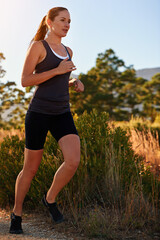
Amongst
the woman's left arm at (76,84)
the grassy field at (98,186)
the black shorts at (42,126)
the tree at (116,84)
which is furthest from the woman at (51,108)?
the tree at (116,84)

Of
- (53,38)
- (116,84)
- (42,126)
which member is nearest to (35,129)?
(42,126)

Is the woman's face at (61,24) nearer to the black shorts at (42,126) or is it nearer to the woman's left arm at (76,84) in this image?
the woman's left arm at (76,84)

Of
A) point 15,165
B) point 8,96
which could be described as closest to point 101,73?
point 8,96

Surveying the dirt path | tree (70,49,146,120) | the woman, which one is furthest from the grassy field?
tree (70,49,146,120)

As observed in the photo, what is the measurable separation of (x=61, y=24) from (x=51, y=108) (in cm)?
85

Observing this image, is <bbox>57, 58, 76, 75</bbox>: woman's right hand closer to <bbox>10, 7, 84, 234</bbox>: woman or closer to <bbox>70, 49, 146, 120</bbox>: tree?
<bbox>10, 7, 84, 234</bbox>: woman

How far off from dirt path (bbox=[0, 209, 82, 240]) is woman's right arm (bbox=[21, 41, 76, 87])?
1484 millimetres

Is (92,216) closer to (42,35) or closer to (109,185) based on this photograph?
(109,185)

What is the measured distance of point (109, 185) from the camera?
11.8ft

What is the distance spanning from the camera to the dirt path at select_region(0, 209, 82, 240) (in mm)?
2861

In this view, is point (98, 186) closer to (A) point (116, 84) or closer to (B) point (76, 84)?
(B) point (76, 84)

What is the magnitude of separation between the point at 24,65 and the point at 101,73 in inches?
1267

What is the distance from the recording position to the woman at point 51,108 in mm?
2779

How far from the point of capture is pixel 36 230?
313 centimetres
